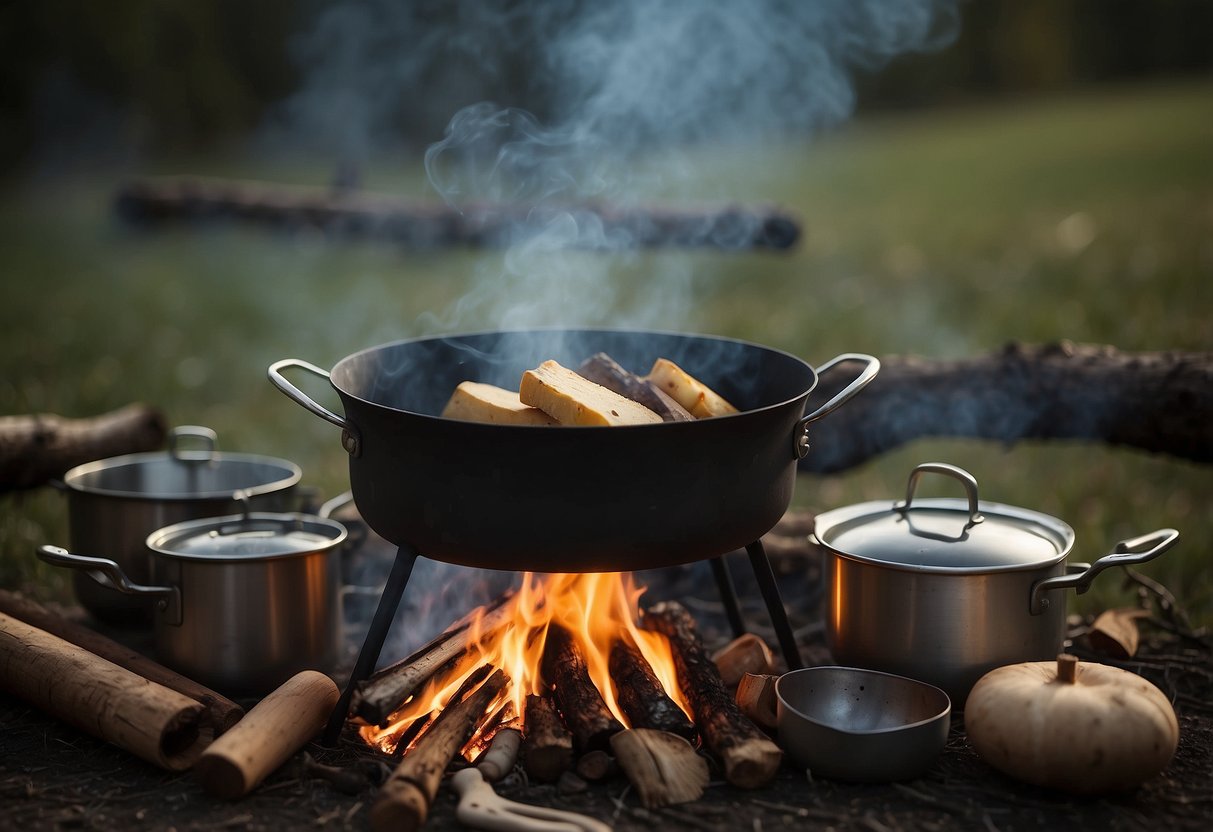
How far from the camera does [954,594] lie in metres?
3.37

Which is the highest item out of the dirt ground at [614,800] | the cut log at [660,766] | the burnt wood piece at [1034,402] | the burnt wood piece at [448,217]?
the burnt wood piece at [448,217]

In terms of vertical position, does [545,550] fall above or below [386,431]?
below

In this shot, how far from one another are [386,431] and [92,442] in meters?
2.42

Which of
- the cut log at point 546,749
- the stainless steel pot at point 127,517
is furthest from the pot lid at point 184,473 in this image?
the cut log at point 546,749

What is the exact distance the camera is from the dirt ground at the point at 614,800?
2.86 meters

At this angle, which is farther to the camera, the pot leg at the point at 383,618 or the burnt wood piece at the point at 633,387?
the burnt wood piece at the point at 633,387

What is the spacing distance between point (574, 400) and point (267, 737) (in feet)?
3.97

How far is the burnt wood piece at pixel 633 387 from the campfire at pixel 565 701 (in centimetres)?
63

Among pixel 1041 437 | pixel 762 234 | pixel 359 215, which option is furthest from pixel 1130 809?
pixel 359 215

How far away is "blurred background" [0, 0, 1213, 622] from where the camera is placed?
18.8ft

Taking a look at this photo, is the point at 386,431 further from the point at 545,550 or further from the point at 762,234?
the point at 762,234

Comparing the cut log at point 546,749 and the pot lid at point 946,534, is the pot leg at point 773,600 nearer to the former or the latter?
the pot lid at point 946,534

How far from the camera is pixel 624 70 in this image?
5.49 m

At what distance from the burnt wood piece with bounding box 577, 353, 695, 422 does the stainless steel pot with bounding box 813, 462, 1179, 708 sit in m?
0.68
